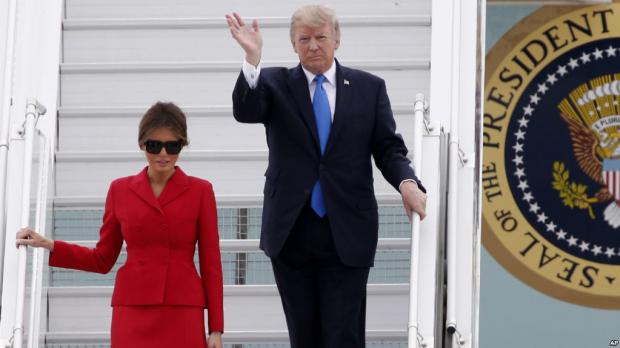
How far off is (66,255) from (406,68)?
2.07m

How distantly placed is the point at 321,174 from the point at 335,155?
0.09 metres

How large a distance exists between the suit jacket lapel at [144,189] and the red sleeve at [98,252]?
0.09 metres

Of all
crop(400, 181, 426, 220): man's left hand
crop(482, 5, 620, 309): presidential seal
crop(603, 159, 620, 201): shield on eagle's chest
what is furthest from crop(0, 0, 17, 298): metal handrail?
crop(603, 159, 620, 201): shield on eagle's chest

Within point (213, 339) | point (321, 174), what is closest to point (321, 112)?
point (321, 174)

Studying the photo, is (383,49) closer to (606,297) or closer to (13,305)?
(13,305)

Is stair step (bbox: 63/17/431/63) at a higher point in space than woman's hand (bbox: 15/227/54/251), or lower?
higher

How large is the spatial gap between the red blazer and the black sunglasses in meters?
0.14

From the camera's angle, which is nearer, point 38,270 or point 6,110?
point 38,270

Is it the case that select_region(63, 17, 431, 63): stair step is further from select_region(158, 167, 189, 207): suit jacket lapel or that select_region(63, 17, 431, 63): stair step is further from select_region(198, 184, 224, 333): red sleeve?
select_region(198, 184, 224, 333): red sleeve

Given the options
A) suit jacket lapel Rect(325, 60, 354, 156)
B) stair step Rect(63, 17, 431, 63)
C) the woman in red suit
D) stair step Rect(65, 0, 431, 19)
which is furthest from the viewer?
stair step Rect(65, 0, 431, 19)

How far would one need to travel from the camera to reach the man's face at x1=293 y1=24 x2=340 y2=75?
18.5 feet

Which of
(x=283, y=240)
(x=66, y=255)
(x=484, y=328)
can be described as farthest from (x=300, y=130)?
(x=484, y=328)

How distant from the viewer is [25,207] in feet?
19.5

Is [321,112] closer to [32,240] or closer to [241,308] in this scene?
[32,240]
